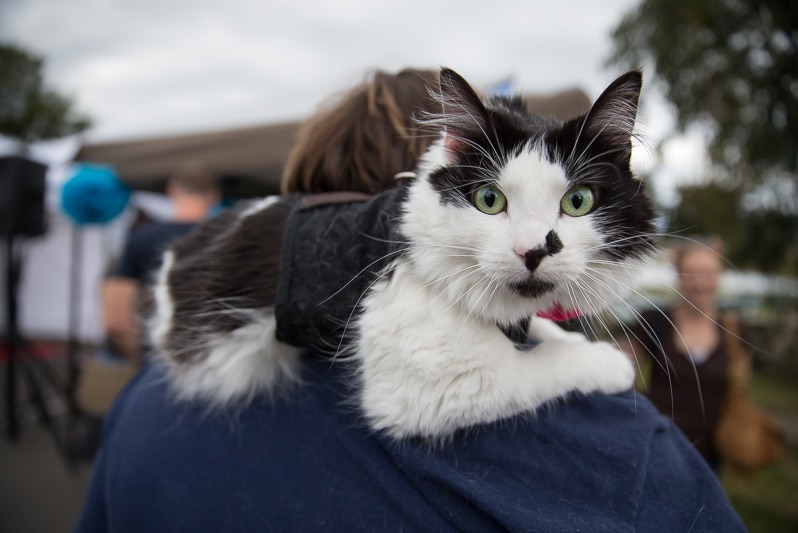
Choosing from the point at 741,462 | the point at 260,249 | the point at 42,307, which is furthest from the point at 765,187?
the point at 42,307

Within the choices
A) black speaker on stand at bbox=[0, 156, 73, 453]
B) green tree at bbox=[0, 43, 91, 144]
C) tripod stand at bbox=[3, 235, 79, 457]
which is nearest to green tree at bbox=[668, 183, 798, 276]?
black speaker on stand at bbox=[0, 156, 73, 453]

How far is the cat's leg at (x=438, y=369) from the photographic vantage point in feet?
2.40

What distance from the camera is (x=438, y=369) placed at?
73 cm

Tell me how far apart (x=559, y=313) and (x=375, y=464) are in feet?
1.23

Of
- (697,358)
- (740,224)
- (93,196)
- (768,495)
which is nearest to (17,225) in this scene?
(93,196)

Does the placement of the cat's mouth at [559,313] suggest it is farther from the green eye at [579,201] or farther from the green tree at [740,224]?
the green tree at [740,224]

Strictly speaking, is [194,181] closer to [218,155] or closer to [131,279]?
[218,155]

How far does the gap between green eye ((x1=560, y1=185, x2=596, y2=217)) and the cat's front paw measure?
0.75ft

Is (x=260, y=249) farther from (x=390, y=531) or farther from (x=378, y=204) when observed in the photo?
(x=390, y=531)

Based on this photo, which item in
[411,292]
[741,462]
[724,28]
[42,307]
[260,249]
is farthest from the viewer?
[42,307]

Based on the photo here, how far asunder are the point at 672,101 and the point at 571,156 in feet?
16.2

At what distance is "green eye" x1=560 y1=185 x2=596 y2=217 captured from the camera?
0.77 meters

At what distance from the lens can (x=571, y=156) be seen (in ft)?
2.50

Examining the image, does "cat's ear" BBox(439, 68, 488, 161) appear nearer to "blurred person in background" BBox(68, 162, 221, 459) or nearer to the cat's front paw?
the cat's front paw
